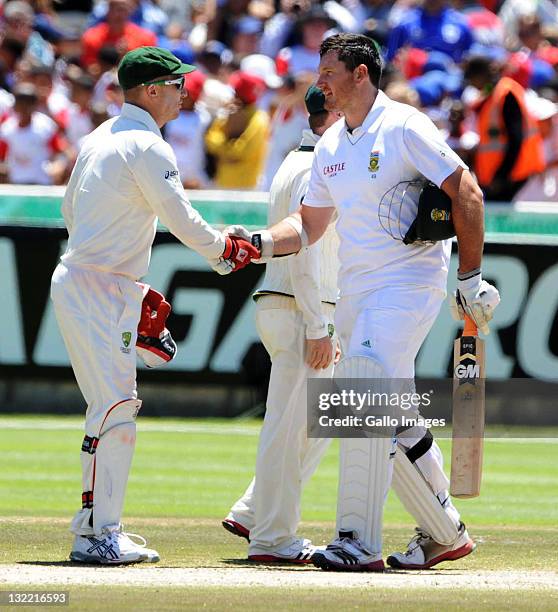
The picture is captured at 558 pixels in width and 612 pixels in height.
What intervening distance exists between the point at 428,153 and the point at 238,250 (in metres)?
1.14

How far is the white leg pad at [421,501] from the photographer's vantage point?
7402 millimetres

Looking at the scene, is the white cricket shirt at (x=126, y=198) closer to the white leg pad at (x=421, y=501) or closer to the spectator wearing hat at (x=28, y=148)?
the white leg pad at (x=421, y=501)

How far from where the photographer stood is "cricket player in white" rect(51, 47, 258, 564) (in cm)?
732

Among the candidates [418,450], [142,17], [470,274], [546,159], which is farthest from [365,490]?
[142,17]

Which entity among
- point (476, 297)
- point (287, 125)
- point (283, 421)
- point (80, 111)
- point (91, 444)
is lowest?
point (91, 444)

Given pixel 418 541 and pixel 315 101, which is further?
pixel 315 101

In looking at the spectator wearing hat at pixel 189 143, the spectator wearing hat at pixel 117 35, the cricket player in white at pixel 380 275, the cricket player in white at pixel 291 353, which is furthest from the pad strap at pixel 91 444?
the spectator wearing hat at pixel 117 35

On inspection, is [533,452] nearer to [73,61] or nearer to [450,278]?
[450,278]

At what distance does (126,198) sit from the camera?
736cm

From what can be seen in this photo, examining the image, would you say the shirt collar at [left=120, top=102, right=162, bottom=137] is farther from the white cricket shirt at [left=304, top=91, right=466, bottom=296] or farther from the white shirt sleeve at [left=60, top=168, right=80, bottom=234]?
the white cricket shirt at [left=304, top=91, right=466, bottom=296]

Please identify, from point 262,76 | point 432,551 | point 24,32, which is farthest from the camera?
point 24,32

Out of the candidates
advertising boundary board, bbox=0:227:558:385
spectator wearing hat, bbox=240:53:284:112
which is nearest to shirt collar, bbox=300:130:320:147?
advertising boundary board, bbox=0:227:558:385

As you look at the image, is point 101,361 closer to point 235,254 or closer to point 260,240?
point 235,254

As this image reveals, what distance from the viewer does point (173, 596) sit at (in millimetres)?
6160
